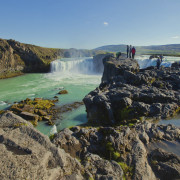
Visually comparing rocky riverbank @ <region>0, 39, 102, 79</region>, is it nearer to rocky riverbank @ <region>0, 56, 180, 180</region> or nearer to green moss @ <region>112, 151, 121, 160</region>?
rocky riverbank @ <region>0, 56, 180, 180</region>

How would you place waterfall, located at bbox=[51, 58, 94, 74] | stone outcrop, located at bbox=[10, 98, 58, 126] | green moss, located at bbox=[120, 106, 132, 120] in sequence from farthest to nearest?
waterfall, located at bbox=[51, 58, 94, 74] → stone outcrop, located at bbox=[10, 98, 58, 126] → green moss, located at bbox=[120, 106, 132, 120]

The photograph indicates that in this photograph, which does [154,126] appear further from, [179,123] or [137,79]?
[137,79]

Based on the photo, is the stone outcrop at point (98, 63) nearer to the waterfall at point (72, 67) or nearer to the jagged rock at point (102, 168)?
the waterfall at point (72, 67)

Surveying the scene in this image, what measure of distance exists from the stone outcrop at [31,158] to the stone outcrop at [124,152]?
0.85 metres

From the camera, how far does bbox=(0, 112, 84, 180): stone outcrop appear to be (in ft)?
12.5

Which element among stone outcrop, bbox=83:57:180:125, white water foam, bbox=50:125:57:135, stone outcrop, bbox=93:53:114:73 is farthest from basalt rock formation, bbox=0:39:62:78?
stone outcrop, bbox=83:57:180:125

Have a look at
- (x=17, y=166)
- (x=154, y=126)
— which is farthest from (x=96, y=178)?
(x=154, y=126)

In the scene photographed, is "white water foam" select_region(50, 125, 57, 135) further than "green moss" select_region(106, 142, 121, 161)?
Yes

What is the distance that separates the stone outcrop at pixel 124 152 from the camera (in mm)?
5113

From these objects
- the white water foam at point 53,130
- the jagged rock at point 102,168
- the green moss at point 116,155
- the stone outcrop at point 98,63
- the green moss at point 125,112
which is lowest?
the white water foam at point 53,130

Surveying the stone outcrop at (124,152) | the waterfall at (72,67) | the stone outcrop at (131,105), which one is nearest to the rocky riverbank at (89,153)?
the stone outcrop at (124,152)

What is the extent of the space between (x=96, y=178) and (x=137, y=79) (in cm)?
1460

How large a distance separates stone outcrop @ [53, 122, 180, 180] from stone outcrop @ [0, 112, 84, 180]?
85 cm

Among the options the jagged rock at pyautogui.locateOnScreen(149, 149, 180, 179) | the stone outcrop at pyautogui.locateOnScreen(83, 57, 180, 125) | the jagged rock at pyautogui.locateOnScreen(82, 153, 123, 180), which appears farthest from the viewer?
the stone outcrop at pyautogui.locateOnScreen(83, 57, 180, 125)
